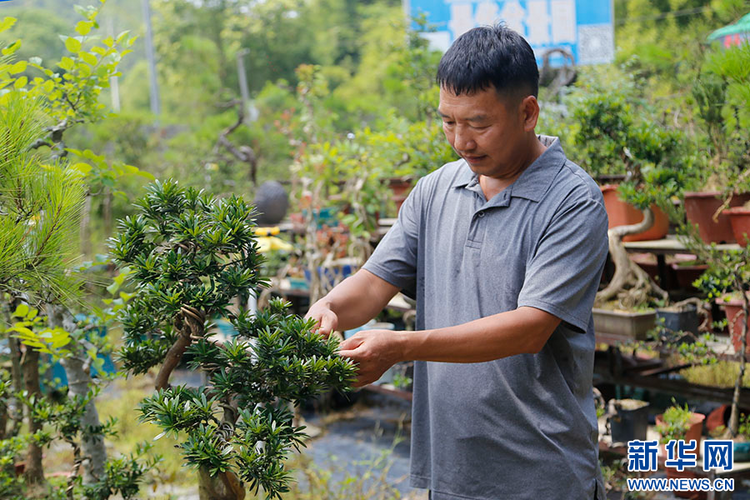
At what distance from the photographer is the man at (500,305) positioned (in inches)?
53.6

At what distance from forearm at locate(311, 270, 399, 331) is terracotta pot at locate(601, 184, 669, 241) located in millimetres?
1914

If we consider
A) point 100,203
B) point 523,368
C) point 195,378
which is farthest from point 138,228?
point 100,203

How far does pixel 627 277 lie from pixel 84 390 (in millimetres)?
2180

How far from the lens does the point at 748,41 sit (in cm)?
230

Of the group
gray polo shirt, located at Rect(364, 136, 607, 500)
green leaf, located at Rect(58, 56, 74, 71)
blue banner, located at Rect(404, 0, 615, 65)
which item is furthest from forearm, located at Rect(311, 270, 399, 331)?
blue banner, located at Rect(404, 0, 615, 65)

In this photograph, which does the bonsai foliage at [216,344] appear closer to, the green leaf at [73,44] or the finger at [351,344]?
the finger at [351,344]

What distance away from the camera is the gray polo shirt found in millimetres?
1414

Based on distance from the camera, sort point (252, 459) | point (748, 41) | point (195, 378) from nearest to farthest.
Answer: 1. point (252, 459)
2. point (748, 41)
3. point (195, 378)

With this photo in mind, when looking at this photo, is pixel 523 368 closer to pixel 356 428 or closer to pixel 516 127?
pixel 516 127

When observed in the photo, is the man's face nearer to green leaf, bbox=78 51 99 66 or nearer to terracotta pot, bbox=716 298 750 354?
green leaf, bbox=78 51 99 66

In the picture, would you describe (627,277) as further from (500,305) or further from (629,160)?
(500,305)

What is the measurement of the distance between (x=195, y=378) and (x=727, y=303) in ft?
13.4

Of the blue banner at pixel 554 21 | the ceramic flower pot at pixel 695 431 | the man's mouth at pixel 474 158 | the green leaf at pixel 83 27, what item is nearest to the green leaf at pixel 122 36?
the green leaf at pixel 83 27

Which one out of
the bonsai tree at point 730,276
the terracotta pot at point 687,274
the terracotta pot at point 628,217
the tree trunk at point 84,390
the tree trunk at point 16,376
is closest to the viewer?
the tree trunk at point 84,390
